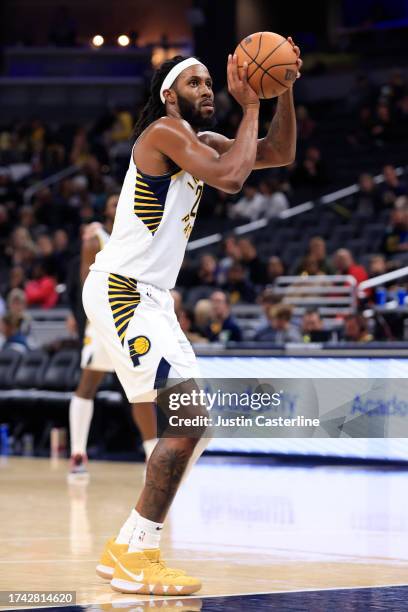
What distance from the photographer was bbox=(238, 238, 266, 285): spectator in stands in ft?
56.0

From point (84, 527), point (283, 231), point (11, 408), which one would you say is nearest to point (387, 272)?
point (283, 231)

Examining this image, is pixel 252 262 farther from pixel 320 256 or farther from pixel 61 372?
pixel 61 372

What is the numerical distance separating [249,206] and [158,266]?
49.6 feet

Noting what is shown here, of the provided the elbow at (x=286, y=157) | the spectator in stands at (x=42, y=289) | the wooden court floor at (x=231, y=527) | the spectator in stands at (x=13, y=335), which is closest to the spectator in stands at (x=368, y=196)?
the spectator in stands at (x=42, y=289)

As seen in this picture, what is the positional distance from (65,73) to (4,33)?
2412mm

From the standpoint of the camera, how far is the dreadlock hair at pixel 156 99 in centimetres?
564

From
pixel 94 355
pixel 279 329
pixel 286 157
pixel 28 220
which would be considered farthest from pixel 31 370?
pixel 286 157

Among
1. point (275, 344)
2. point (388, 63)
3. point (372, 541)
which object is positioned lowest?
point (372, 541)

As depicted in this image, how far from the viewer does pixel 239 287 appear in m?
16.6

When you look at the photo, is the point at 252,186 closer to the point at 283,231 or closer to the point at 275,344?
the point at 283,231

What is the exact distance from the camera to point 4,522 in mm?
7773

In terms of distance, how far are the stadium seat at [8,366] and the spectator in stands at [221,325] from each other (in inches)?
97.4

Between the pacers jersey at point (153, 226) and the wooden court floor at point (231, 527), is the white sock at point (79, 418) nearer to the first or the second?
the wooden court floor at point (231, 527)

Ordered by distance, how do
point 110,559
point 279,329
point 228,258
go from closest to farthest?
point 110,559 → point 279,329 → point 228,258
